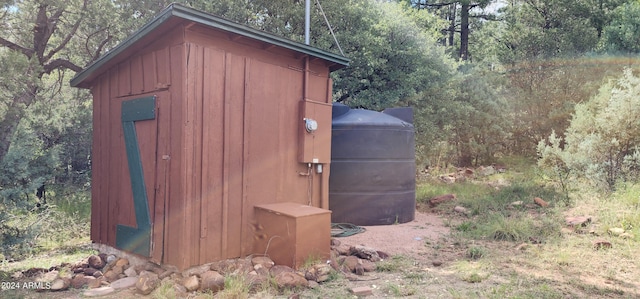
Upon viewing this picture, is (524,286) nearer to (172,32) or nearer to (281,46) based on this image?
(281,46)

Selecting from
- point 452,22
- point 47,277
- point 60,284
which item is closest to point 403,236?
point 60,284

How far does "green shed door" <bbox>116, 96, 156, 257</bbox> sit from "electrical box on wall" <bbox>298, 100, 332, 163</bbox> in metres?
1.89

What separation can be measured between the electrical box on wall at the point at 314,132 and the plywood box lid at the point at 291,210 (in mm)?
752

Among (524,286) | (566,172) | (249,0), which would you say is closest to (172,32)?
(524,286)

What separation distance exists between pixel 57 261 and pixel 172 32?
3.85 metres

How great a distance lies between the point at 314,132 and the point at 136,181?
232 centimetres

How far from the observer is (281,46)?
5020 mm

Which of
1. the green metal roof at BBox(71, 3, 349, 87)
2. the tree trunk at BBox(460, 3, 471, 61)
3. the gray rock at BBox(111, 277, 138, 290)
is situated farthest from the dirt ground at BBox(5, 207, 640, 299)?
the tree trunk at BBox(460, 3, 471, 61)

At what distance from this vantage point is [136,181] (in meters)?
4.74

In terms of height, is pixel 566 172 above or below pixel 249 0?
below

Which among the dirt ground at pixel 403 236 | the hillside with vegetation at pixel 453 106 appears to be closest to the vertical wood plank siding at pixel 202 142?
the dirt ground at pixel 403 236

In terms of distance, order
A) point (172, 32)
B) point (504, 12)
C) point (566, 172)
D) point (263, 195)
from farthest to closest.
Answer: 1. point (504, 12)
2. point (566, 172)
3. point (263, 195)
4. point (172, 32)

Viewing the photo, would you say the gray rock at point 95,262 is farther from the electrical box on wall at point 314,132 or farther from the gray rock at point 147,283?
the electrical box on wall at point 314,132

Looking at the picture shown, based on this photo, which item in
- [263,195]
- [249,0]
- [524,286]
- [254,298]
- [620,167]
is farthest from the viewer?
[249,0]
